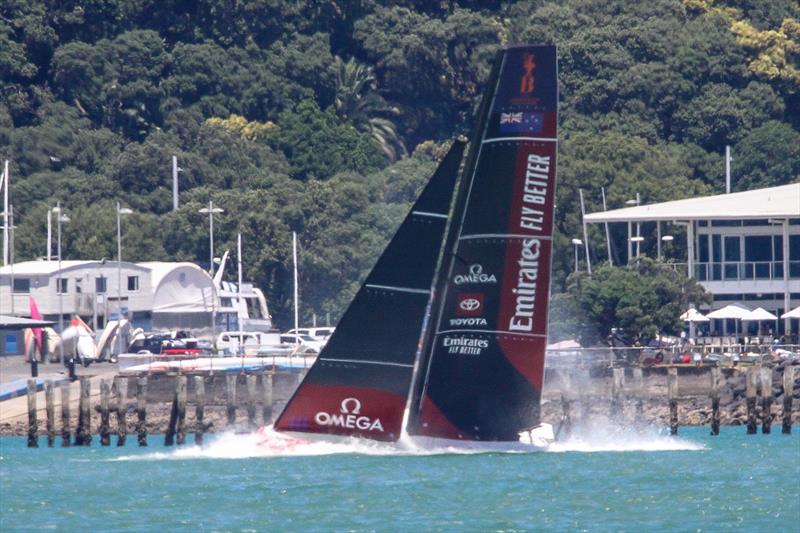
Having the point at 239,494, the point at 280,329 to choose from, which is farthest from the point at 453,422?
the point at 280,329

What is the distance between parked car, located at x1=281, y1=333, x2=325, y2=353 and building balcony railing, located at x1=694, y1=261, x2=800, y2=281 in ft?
38.6

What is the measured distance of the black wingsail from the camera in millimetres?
36812

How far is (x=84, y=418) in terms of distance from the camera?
48250 mm

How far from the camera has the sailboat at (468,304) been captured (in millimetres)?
36781

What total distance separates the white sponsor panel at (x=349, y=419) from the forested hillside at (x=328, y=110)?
Result: 143 ft

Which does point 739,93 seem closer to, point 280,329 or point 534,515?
point 280,329

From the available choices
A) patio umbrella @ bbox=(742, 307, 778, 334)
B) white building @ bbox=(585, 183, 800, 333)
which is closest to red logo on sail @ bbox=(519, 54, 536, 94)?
patio umbrella @ bbox=(742, 307, 778, 334)

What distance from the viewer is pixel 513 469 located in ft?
132

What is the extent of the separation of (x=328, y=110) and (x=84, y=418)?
190 feet

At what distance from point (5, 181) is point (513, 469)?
50.2 metres

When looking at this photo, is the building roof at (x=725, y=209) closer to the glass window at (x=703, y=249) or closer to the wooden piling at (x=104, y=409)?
the glass window at (x=703, y=249)

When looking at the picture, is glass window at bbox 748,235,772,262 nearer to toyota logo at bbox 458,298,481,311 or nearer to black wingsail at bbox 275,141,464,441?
toyota logo at bbox 458,298,481,311

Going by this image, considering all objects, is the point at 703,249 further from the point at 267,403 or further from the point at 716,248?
the point at 267,403

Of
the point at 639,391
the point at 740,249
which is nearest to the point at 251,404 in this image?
the point at 639,391
